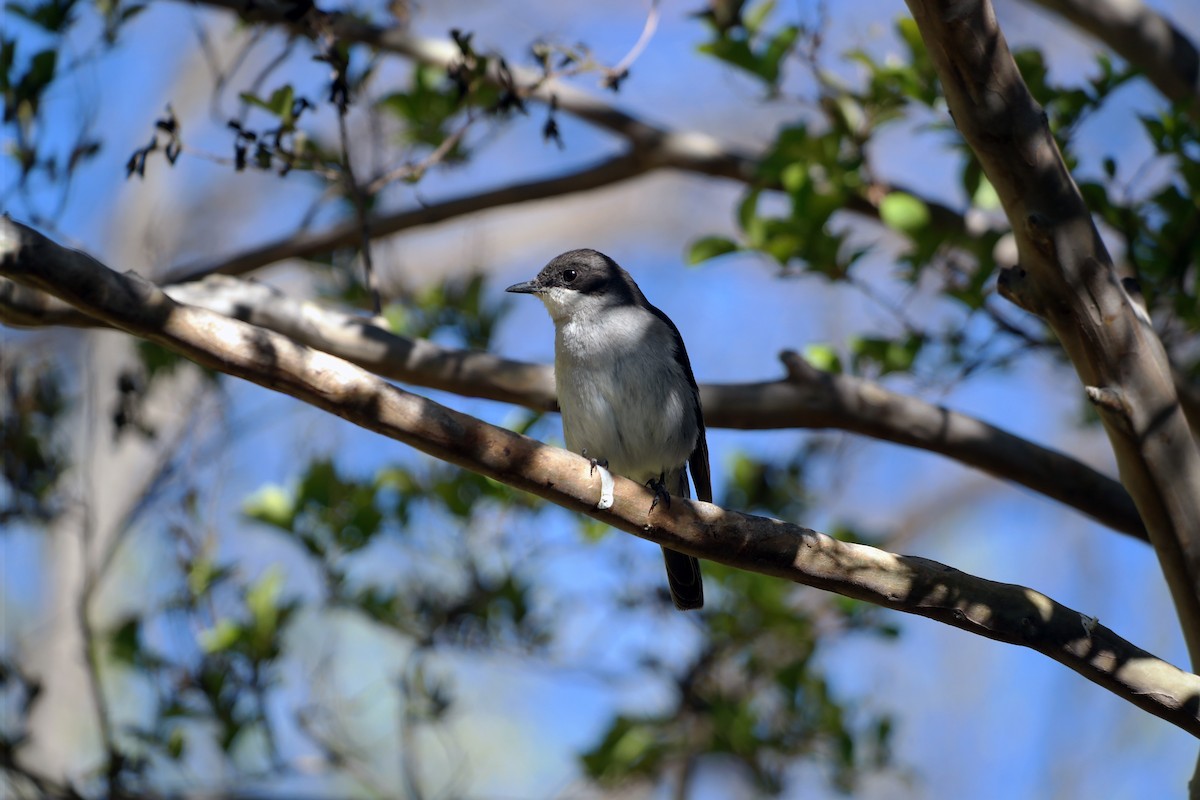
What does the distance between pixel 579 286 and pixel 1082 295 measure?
7.06 ft

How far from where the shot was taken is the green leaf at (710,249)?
4.84 metres

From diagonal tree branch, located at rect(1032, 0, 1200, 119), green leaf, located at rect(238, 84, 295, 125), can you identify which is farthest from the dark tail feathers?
diagonal tree branch, located at rect(1032, 0, 1200, 119)

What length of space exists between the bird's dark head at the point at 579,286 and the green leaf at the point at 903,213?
3.81 ft

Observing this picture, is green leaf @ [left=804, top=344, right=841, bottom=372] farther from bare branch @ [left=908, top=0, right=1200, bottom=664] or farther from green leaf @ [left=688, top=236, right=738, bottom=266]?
bare branch @ [left=908, top=0, right=1200, bottom=664]

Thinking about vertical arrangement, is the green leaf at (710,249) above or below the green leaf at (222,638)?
above

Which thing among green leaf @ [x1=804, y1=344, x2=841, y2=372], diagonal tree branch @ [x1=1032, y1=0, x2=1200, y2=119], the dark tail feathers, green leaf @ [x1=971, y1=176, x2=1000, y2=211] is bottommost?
the dark tail feathers

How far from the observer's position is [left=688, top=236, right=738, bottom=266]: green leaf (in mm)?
4844

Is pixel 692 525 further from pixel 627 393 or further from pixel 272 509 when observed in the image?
pixel 272 509

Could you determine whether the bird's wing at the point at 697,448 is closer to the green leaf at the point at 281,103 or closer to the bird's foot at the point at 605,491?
the bird's foot at the point at 605,491

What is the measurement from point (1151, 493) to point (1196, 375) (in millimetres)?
1947

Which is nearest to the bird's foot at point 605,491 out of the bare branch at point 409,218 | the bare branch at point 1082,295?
the bare branch at point 1082,295

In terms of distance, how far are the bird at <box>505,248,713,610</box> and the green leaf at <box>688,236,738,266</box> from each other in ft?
1.09

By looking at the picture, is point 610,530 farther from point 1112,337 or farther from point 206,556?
point 1112,337

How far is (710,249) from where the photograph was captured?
16.0 feet
